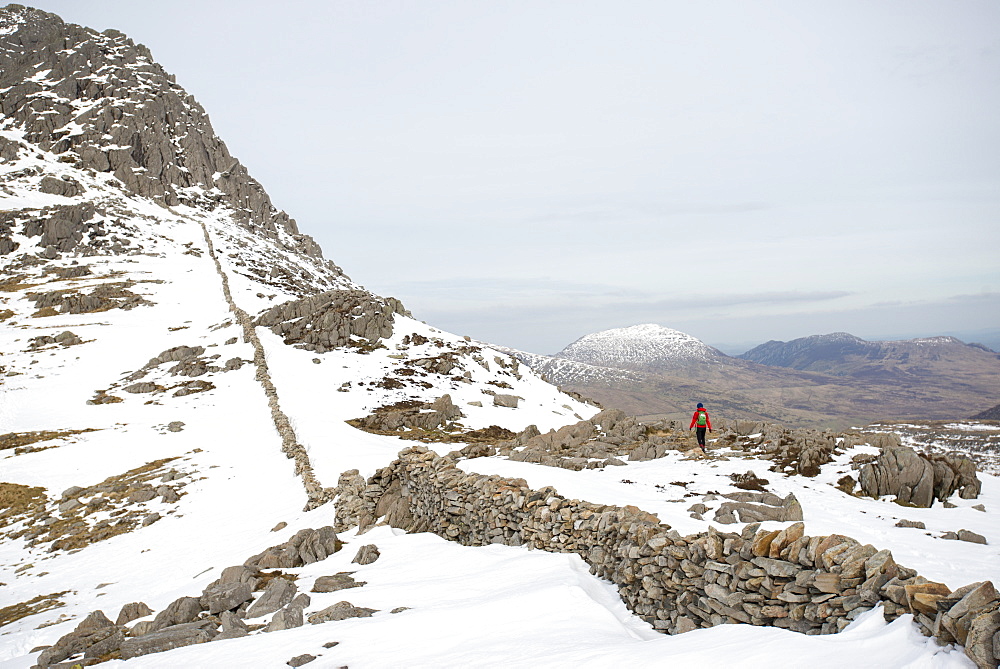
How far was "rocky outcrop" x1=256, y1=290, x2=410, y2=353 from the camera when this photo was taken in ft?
154

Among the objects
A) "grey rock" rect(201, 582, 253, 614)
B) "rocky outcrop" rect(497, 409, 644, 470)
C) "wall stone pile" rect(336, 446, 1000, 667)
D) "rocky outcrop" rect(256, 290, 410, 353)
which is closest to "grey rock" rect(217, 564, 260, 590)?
"grey rock" rect(201, 582, 253, 614)

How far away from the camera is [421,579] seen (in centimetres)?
1141

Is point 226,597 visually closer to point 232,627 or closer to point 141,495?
point 232,627

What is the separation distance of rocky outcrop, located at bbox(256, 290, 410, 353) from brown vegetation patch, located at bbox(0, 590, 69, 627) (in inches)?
1243

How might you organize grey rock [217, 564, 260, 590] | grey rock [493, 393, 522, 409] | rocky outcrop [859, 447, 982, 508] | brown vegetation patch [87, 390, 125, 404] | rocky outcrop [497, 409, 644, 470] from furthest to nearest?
grey rock [493, 393, 522, 409], brown vegetation patch [87, 390, 125, 404], rocky outcrop [497, 409, 644, 470], rocky outcrop [859, 447, 982, 508], grey rock [217, 564, 260, 590]

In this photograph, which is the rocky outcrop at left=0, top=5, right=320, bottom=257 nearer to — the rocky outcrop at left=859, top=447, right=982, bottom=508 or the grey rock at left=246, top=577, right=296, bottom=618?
the grey rock at left=246, top=577, right=296, bottom=618

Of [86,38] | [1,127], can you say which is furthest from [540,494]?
[86,38]

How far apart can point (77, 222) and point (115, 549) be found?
292 ft

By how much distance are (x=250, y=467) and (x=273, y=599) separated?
15.7 meters

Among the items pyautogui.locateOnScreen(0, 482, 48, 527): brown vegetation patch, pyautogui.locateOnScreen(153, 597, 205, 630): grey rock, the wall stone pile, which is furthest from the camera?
pyautogui.locateOnScreen(0, 482, 48, 527): brown vegetation patch

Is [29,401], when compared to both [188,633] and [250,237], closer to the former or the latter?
[188,633]

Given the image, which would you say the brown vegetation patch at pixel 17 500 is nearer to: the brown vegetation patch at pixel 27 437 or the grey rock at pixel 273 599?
the brown vegetation patch at pixel 27 437

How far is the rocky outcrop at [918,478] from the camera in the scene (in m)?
14.0

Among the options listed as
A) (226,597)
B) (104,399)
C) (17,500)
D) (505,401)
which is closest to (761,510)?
(226,597)
